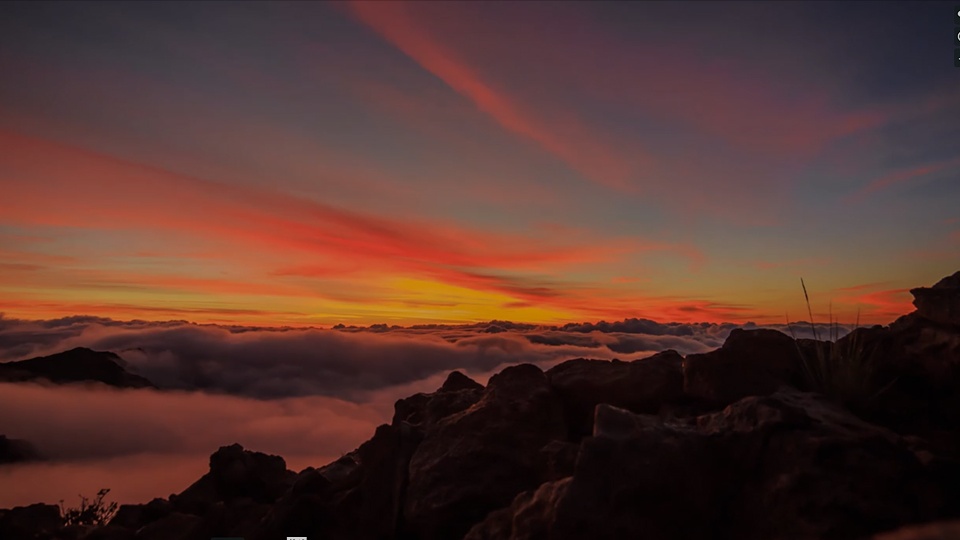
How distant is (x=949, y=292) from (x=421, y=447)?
368 inches

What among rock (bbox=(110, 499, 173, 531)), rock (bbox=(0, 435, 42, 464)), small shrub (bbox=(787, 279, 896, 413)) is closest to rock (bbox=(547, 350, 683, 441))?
small shrub (bbox=(787, 279, 896, 413))

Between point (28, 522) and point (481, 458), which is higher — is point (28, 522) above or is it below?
below

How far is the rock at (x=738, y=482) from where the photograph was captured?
17.0 ft

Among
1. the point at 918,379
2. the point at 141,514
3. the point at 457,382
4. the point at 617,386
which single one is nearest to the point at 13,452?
the point at 141,514

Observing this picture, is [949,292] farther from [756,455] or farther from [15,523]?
[15,523]

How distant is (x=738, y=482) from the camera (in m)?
6.08

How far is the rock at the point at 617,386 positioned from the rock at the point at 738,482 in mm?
2976

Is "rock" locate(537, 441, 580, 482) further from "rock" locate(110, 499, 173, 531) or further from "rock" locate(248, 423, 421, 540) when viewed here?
"rock" locate(110, 499, 173, 531)

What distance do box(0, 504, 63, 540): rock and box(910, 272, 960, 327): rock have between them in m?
20.8

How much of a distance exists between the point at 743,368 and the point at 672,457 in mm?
3789

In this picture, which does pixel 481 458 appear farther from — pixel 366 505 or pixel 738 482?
pixel 738 482

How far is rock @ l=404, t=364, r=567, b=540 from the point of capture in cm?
834

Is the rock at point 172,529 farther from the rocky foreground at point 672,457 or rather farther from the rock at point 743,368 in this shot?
the rock at point 743,368

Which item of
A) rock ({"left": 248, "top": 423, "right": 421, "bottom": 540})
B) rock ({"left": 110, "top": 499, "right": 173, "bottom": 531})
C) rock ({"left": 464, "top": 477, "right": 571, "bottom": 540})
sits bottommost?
rock ({"left": 110, "top": 499, "right": 173, "bottom": 531})
